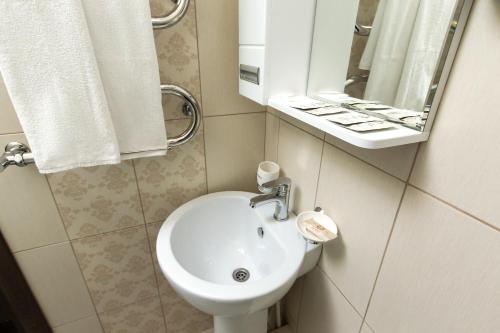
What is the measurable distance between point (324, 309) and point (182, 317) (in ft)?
2.27

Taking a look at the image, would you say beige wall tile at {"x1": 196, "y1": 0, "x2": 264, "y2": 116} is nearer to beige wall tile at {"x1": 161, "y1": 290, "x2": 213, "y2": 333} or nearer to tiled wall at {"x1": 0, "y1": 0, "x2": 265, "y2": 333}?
tiled wall at {"x1": 0, "y1": 0, "x2": 265, "y2": 333}

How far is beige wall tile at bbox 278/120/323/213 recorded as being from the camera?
0.74 m

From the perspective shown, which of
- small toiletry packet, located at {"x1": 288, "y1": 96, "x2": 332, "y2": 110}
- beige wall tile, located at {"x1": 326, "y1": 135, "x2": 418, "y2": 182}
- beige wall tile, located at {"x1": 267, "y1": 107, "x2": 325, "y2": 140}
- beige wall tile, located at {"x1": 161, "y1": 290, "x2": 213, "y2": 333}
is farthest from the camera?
beige wall tile, located at {"x1": 161, "y1": 290, "x2": 213, "y2": 333}

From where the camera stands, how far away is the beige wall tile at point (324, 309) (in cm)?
70

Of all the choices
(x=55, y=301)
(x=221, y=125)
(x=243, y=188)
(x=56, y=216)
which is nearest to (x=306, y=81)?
(x=221, y=125)

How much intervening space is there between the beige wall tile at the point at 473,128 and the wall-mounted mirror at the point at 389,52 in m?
0.02

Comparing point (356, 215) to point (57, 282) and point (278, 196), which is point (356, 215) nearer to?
point (278, 196)

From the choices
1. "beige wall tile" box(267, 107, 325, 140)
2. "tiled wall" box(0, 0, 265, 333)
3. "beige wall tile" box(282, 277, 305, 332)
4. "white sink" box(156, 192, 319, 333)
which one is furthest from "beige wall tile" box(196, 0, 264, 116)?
"beige wall tile" box(282, 277, 305, 332)

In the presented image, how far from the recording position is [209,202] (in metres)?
0.94

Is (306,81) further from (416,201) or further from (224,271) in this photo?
(224,271)

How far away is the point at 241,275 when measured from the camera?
90 centimetres

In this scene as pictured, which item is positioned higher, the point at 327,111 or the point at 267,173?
the point at 327,111

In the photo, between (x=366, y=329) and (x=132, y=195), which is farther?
(x=132, y=195)

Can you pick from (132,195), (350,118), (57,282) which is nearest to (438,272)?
(350,118)
